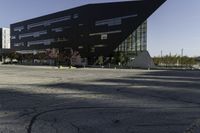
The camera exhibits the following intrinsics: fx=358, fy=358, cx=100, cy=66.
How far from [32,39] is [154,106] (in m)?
133

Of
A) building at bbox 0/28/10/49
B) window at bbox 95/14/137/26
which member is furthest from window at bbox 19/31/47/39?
building at bbox 0/28/10/49

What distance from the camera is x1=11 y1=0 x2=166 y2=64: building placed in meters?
99.4

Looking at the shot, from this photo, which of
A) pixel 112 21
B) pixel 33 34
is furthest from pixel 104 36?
pixel 33 34

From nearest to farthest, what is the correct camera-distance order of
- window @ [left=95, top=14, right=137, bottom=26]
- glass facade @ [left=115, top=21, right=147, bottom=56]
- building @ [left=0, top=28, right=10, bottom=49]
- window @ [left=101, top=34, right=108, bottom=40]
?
1. window @ [left=95, top=14, right=137, bottom=26]
2. glass facade @ [left=115, top=21, right=147, bottom=56]
3. window @ [left=101, top=34, right=108, bottom=40]
4. building @ [left=0, top=28, right=10, bottom=49]

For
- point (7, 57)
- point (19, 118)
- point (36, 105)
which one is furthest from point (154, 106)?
point (7, 57)

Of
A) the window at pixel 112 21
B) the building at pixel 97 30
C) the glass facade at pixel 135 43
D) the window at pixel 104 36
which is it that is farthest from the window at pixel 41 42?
the glass facade at pixel 135 43

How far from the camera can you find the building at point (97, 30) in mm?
99375

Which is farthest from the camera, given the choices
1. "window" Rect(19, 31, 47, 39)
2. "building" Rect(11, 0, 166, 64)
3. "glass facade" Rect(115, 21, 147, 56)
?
"window" Rect(19, 31, 47, 39)

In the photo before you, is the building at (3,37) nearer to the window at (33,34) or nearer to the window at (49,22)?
the window at (33,34)

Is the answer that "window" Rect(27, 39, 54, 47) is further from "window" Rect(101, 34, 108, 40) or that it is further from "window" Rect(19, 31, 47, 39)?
"window" Rect(101, 34, 108, 40)

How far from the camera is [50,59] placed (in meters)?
124

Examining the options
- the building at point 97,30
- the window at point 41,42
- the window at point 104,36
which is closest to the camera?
the building at point 97,30

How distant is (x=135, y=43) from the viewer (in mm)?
102562

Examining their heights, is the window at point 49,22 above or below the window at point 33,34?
above
